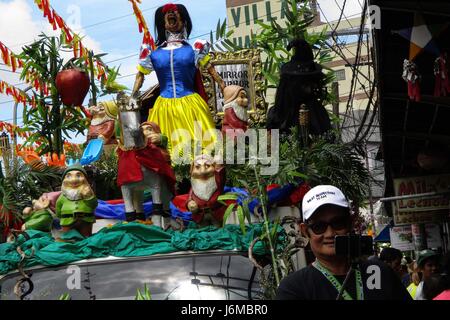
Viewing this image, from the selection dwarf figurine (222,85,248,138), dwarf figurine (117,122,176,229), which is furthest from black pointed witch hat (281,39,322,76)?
dwarf figurine (117,122,176,229)

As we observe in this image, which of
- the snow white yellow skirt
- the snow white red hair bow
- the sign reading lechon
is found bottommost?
the sign reading lechon

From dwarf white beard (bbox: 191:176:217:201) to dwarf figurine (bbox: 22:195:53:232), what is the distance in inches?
47.5

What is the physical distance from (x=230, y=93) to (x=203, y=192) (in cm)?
217

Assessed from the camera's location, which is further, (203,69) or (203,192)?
(203,69)

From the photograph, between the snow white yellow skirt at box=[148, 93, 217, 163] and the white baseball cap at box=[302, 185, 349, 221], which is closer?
the white baseball cap at box=[302, 185, 349, 221]

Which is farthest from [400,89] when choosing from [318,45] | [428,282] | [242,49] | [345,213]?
[345,213]

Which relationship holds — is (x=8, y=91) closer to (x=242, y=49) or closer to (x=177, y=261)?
(x=242, y=49)

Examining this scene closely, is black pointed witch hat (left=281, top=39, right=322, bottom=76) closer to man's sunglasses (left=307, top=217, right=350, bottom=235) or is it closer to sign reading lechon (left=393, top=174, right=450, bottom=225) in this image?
sign reading lechon (left=393, top=174, right=450, bottom=225)

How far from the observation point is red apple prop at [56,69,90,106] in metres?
10.0

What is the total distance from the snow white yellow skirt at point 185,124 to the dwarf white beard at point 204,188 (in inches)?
54.5

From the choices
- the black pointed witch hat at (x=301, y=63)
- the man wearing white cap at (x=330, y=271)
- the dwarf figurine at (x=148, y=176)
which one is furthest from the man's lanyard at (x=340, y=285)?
the black pointed witch hat at (x=301, y=63)

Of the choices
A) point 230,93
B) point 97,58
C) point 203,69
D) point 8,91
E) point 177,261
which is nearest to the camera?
point 177,261

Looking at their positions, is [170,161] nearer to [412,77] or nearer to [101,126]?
[101,126]
